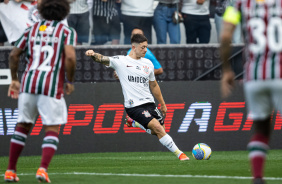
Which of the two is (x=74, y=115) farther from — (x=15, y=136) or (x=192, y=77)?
(x=15, y=136)

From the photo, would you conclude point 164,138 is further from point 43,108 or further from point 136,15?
point 136,15

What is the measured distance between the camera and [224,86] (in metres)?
5.45

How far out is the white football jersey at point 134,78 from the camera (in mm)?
10922

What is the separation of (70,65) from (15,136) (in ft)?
3.28

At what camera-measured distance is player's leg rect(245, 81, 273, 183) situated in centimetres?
529

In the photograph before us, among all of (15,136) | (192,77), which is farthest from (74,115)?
(15,136)

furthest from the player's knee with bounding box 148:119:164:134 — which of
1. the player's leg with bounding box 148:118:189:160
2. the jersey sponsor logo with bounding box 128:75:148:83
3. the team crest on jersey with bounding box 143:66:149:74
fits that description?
the team crest on jersey with bounding box 143:66:149:74

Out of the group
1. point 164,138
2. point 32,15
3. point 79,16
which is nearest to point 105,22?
point 79,16

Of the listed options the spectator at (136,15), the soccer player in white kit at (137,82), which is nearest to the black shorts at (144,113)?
the soccer player in white kit at (137,82)

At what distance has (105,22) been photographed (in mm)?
13984

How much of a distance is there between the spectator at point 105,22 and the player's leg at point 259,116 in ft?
29.0

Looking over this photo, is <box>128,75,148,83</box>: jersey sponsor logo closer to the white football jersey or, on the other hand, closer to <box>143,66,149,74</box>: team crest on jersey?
the white football jersey

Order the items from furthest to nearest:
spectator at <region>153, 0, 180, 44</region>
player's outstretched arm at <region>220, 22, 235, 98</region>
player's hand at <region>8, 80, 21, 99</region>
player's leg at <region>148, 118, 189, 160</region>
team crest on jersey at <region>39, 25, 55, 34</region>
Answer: spectator at <region>153, 0, 180, 44</region>, player's leg at <region>148, 118, 189, 160</region>, player's hand at <region>8, 80, 21, 99</region>, team crest on jersey at <region>39, 25, 55, 34</region>, player's outstretched arm at <region>220, 22, 235, 98</region>

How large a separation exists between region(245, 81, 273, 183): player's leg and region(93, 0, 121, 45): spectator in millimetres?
8829
